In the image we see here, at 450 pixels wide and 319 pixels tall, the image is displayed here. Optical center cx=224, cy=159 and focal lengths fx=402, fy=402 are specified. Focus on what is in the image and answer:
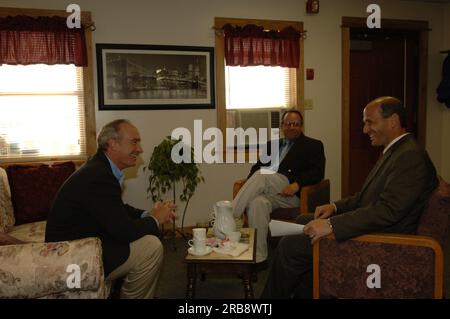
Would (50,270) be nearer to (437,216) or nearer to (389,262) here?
(389,262)

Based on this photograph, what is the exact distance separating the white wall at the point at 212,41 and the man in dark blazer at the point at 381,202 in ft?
6.78

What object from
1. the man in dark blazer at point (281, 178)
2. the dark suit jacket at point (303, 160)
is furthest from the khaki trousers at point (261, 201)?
the dark suit jacket at point (303, 160)

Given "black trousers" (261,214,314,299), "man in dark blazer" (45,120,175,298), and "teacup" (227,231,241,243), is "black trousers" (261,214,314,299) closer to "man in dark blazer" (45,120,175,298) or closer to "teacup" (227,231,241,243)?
"teacup" (227,231,241,243)

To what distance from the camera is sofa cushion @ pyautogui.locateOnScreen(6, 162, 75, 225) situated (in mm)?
3059

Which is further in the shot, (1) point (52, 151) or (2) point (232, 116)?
(2) point (232, 116)

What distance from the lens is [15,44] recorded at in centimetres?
351

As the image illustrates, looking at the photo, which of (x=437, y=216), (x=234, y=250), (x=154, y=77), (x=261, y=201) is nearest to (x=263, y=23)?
(x=154, y=77)

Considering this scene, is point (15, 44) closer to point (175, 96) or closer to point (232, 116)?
point (175, 96)

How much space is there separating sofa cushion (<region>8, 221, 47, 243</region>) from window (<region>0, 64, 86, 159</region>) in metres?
1.03

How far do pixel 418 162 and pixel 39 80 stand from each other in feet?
10.8

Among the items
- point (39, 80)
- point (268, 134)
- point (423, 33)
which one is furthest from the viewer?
point (423, 33)

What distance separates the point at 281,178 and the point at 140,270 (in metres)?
1.61

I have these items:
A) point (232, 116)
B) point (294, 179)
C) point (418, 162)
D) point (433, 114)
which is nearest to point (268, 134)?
point (232, 116)

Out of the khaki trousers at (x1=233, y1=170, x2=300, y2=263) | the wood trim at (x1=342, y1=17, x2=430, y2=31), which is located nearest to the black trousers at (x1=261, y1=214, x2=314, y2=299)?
the khaki trousers at (x1=233, y1=170, x2=300, y2=263)
